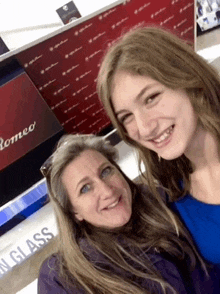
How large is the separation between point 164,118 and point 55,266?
749 mm

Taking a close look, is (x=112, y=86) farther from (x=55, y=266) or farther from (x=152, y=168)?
(x=55, y=266)

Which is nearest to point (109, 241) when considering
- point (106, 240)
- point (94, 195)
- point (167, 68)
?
point (106, 240)

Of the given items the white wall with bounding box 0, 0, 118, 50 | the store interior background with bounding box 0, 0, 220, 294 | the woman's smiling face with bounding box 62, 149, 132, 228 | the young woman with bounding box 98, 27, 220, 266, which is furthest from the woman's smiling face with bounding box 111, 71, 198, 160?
the white wall with bounding box 0, 0, 118, 50

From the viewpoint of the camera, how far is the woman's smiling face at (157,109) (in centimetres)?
83

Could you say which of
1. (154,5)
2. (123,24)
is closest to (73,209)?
(123,24)

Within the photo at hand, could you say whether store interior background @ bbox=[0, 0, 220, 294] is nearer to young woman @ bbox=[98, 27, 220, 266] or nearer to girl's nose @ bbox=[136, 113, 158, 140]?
young woman @ bbox=[98, 27, 220, 266]

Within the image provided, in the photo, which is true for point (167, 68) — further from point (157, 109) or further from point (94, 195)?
point (94, 195)

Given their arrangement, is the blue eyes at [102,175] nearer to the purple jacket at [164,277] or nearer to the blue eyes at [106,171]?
the blue eyes at [106,171]

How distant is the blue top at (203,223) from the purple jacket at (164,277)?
86 millimetres

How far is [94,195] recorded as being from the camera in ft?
3.94

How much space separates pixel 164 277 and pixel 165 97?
2.26ft

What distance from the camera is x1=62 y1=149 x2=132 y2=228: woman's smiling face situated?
1201 mm

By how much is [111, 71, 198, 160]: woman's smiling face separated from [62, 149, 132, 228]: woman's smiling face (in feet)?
1.27

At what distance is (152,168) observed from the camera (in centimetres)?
119
